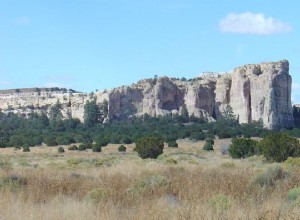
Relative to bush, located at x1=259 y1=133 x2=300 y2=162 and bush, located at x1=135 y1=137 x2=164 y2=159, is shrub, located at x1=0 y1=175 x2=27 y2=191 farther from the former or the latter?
bush, located at x1=135 y1=137 x2=164 y2=159

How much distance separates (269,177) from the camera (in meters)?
10.4

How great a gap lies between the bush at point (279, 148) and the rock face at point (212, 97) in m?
74.3

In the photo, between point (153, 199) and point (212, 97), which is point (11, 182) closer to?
point (153, 199)

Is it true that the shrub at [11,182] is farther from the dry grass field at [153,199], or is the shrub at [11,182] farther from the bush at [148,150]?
the bush at [148,150]

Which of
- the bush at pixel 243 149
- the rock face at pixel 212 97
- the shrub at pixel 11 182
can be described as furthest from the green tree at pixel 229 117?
the shrub at pixel 11 182

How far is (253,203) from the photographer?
6914mm

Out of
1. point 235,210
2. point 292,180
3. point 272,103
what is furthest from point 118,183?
point 272,103

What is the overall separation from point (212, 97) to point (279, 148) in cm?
9259

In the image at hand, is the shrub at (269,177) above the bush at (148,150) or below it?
above

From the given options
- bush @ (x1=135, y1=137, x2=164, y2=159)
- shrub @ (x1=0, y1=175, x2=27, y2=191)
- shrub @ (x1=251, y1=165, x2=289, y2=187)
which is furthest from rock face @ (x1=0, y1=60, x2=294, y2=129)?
shrub @ (x1=0, y1=175, x2=27, y2=191)

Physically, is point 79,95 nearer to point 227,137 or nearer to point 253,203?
point 227,137

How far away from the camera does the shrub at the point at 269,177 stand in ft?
32.4

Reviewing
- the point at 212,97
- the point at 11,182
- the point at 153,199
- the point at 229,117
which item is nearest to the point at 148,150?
the point at 11,182

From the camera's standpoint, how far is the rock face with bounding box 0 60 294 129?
105938mm
